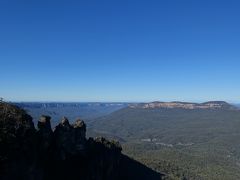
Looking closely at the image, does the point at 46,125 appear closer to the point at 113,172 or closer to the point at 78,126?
the point at 78,126

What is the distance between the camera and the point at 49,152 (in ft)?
247

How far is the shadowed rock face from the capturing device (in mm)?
60375

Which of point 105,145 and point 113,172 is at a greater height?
point 105,145

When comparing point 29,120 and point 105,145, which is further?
point 105,145

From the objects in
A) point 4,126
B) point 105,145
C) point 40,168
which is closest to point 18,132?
point 4,126

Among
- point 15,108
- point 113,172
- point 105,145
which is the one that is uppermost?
point 15,108

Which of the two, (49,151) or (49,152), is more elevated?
(49,151)

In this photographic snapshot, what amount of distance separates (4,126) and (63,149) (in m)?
19.4

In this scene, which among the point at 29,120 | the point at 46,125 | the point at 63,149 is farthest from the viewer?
the point at 63,149

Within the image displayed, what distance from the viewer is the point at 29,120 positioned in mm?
66750

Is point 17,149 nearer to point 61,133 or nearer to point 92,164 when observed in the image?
point 61,133

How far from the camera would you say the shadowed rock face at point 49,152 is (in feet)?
198

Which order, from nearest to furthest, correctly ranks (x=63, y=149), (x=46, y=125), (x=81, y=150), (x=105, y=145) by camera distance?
(x=46, y=125) < (x=63, y=149) < (x=81, y=150) < (x=105, y=145)

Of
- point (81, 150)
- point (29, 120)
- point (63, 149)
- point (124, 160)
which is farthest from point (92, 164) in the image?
point (124, 160)
